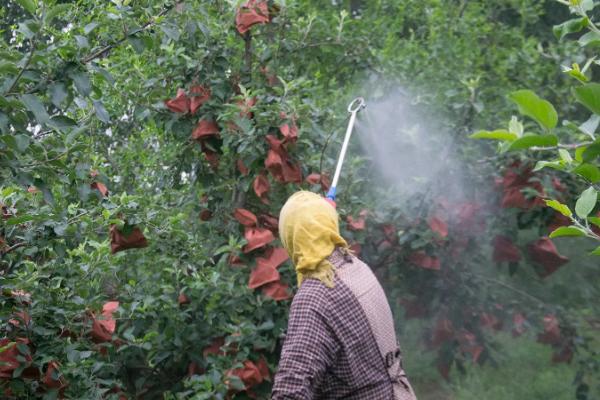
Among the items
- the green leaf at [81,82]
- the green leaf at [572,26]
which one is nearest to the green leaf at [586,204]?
the green leaf at [572,26]

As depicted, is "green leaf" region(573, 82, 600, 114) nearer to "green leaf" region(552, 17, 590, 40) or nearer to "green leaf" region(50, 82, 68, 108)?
"green leaf" region(552, 17, 590, 40)

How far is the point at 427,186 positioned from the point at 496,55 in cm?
138

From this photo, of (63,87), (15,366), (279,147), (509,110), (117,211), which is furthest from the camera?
(509,110)

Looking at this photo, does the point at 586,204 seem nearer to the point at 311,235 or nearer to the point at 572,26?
the point at 572,26

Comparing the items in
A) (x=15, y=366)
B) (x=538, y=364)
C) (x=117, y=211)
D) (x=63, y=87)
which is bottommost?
(x=538, y=364)

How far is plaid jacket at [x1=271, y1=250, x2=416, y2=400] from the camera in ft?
7.99

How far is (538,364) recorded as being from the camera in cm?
683

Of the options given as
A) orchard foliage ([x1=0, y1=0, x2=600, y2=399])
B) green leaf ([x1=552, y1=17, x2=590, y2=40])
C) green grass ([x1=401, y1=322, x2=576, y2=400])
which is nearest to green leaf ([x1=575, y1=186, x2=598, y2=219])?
orchard foliage ([x1=0, y1=0, x2=600, y2=399])

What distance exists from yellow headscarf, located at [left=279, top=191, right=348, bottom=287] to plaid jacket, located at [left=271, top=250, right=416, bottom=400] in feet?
0.12

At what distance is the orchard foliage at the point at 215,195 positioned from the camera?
2605 millimetres

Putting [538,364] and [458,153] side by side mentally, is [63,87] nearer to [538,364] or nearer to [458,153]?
[458,153]

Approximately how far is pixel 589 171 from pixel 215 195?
226 centimetres

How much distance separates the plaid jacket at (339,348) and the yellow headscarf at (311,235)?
37 millimetres

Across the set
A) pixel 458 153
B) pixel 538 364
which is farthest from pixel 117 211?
pixel 538 364
